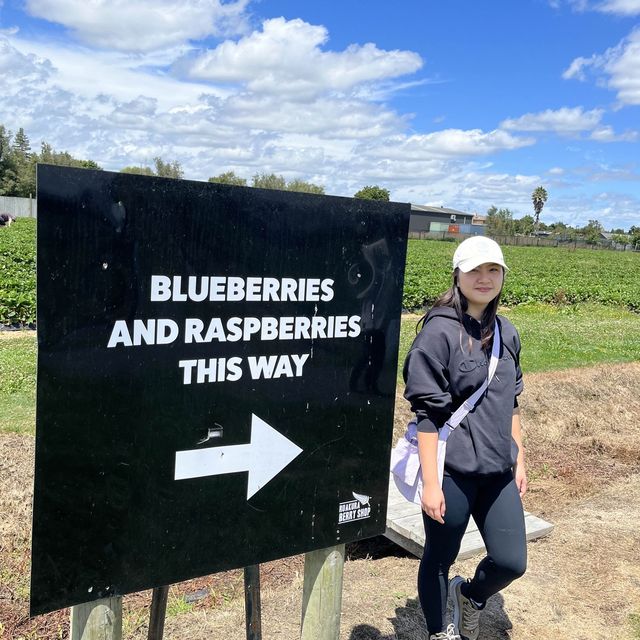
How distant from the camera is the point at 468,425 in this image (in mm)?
2742

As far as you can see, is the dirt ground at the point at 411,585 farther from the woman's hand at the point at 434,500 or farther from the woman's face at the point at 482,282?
the woman's face at the point at 482,282

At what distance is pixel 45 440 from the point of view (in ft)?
5.70

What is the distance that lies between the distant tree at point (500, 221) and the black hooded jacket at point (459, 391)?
108747 mm

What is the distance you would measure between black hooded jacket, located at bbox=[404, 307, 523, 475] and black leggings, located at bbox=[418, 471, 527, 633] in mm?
112

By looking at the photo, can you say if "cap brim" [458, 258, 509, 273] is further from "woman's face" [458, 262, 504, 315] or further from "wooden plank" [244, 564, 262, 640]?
"wooden plank" [244, 564, 262, 640]

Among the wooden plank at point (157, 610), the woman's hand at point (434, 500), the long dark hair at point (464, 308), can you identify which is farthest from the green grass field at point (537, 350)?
the long dark hair at point (464, 308)

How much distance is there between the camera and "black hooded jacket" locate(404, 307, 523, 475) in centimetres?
267

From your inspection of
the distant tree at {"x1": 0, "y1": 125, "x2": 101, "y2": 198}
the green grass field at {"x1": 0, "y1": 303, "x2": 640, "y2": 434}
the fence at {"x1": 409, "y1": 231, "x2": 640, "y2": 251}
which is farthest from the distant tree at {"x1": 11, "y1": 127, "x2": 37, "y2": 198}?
the green grass field at {"x1": 0, "y1": 303, "x2": 640, "y2": 434}

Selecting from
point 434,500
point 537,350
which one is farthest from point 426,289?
point 434,500

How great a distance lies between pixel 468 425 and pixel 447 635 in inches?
39.8

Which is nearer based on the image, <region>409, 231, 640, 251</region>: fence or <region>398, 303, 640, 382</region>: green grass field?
<region>398, 303, 640, 382</region>: green grass field

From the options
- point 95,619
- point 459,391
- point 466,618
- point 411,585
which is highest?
point 459,391

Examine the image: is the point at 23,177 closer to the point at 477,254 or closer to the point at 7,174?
the point at 7,174

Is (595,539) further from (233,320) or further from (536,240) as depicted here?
(536,240)
